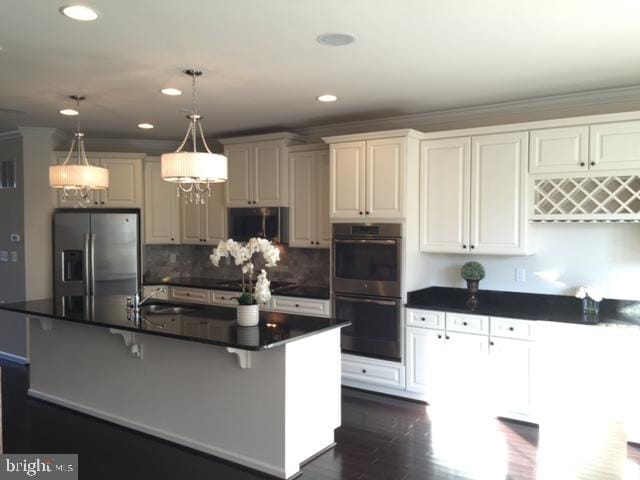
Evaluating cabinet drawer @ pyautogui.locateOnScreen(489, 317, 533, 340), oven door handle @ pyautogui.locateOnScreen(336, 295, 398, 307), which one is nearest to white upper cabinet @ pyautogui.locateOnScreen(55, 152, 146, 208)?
oven door handle @ pyautogui.locateOnScreen(336, 295, 398, 307)

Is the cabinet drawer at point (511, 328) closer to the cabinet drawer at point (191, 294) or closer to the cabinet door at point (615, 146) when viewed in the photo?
the cabinet door at point (615, 146)

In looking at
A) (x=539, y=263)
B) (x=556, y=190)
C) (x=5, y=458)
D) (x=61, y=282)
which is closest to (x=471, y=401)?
(x=539, y=263)

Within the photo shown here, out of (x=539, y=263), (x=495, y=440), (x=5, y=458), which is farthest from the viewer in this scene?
(x=539, y=263)

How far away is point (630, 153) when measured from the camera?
11.8ft

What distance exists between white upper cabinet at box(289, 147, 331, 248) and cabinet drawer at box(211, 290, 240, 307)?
83cm

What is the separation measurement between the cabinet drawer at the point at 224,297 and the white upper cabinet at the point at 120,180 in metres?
1.46

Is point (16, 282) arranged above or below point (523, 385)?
above

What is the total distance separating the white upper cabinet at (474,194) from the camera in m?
4.06

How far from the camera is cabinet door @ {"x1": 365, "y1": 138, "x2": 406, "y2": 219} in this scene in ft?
14.3

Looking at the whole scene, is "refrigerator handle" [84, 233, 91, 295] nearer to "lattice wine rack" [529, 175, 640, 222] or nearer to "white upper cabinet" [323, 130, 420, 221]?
"white upper cabinet" [323, 130, 420, 221]

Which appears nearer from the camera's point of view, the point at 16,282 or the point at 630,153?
the point at 630,153

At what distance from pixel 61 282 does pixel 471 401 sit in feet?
14.4

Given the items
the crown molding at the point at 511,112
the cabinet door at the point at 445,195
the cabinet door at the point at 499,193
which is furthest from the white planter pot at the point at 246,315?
the crown molding at the point at 511,112

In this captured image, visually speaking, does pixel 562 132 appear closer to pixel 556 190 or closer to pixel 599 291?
pixel 556 190
